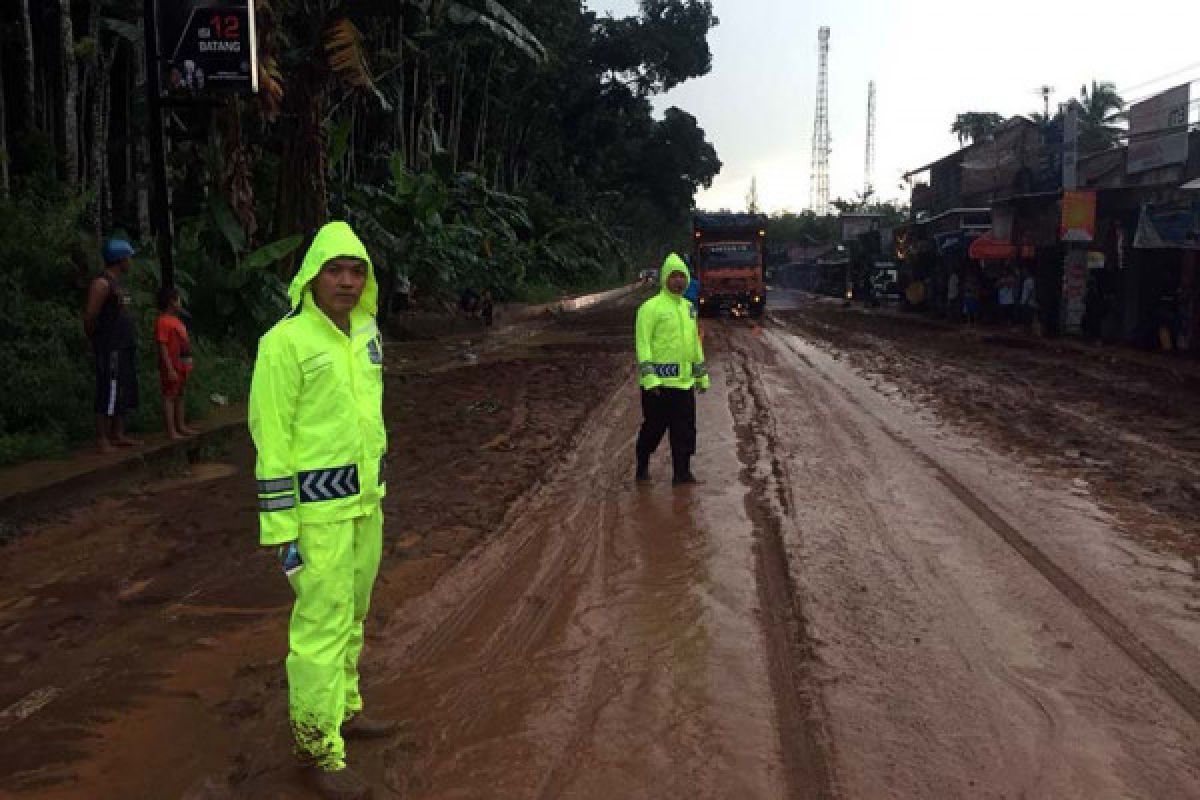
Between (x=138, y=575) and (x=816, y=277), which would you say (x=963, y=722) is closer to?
(x=138, y=575)

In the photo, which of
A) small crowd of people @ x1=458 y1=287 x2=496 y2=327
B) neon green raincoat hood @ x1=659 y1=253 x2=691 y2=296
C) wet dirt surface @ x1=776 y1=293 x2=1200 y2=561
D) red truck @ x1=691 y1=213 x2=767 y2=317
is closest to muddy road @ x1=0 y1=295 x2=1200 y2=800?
wet dirt surface @ x1=776 y1=293 x2=1200 y2=561

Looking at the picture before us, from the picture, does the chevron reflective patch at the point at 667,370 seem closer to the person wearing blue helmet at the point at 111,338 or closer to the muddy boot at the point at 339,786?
the person wearing blue helmet at the point at 111,338

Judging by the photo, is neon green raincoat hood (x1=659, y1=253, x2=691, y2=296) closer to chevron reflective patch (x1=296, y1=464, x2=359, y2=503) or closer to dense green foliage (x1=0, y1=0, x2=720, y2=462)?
chevron reflective patch (x1=296, y1=464, x2=359, y2=503)

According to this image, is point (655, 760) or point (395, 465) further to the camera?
point (395, 465)

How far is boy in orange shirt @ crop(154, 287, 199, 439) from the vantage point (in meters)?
8.64

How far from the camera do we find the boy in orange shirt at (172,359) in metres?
8.64

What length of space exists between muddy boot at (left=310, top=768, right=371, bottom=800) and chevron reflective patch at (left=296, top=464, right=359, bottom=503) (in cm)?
92

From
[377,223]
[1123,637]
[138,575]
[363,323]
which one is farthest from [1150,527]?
[377,223]

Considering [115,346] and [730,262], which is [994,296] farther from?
[115,346]

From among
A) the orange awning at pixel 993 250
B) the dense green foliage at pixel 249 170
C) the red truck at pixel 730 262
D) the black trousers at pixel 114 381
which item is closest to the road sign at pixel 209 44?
the dense green foliage at pixel 249 170

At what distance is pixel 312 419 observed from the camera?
3.25 m

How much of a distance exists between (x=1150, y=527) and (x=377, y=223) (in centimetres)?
1552

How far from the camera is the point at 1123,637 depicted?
15.4 feet

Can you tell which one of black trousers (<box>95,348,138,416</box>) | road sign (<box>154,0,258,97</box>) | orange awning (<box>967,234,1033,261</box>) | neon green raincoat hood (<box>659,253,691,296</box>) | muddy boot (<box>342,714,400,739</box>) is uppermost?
road sign (<box>154,0,258,97</box>)
